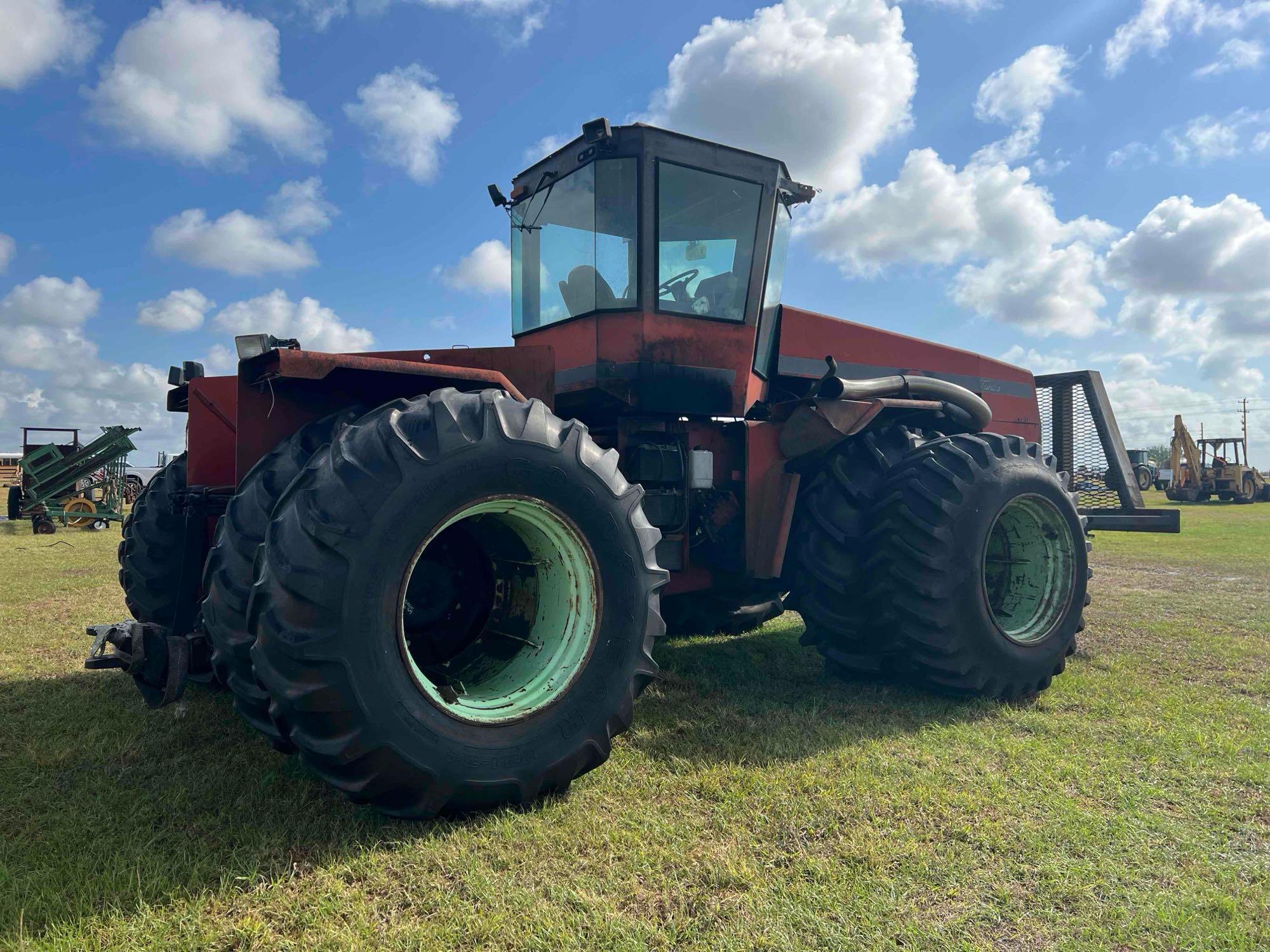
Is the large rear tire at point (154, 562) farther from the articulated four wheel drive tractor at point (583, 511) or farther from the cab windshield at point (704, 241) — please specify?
the cab windshield at point (704, 241)

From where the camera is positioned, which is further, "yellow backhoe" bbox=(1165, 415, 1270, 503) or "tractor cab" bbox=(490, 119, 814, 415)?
"yellow backhoe" bbox=(1165, 415, 1270, 503)

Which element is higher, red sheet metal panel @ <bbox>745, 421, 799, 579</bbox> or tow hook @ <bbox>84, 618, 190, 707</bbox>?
red sheet metal panel @ <bbox>745, 421, 799, 579</bbox>

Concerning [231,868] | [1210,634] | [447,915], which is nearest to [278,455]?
[231,868]

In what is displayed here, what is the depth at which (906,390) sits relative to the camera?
5098 mm

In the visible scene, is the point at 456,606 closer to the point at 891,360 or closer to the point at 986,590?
the point at 986,590

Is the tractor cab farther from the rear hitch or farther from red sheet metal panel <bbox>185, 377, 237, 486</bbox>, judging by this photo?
the rear hitch

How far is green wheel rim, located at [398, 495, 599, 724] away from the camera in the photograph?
9.23ft

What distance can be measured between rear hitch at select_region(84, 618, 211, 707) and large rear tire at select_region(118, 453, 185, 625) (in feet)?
4.55

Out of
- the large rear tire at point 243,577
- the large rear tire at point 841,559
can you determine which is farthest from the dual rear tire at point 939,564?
the large rear tire at point 243,577

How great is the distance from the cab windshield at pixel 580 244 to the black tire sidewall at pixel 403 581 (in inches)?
69.2

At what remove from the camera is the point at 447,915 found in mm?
2076

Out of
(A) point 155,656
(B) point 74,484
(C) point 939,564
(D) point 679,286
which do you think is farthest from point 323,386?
(B) point 74,484

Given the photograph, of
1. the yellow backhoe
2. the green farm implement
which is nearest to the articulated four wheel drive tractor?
the green farm implement

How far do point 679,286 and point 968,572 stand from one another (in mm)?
2198
